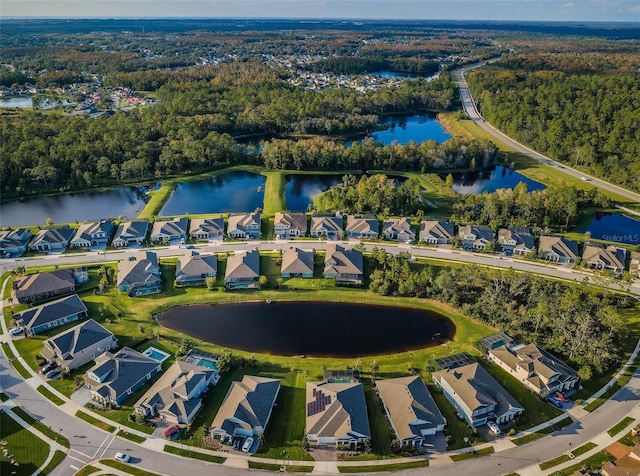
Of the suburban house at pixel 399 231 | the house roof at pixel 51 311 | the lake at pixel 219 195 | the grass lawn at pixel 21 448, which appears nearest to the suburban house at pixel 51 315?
the house roof at pixel 51 311

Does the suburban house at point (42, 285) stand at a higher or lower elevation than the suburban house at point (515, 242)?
lower

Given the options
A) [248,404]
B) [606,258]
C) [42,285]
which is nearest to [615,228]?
[606,258]

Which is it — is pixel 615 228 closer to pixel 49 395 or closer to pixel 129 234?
pixel 129 234

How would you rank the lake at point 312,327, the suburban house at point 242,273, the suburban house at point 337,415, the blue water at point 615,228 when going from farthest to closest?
the blue water at point 615,228 → the suburban house at point 242,273 → the lake at point 312,327 → the suburban house at point 337,415

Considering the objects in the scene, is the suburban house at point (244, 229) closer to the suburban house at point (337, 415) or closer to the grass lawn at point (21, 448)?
the suburban house at point (337, 415)

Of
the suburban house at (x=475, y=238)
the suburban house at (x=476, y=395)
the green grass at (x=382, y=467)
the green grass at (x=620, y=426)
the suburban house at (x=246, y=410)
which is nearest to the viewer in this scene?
the green grass at (x=382, y=467)

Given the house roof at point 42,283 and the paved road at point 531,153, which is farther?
the paved road at point 531,153

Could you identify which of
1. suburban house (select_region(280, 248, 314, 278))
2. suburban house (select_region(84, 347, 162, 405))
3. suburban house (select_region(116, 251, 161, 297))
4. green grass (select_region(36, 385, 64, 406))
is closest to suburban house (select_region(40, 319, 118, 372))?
suburban house (select_region(84, 347, 162, 405))

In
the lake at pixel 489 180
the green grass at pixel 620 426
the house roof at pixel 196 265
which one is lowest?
the green grass at pixel 620 426
